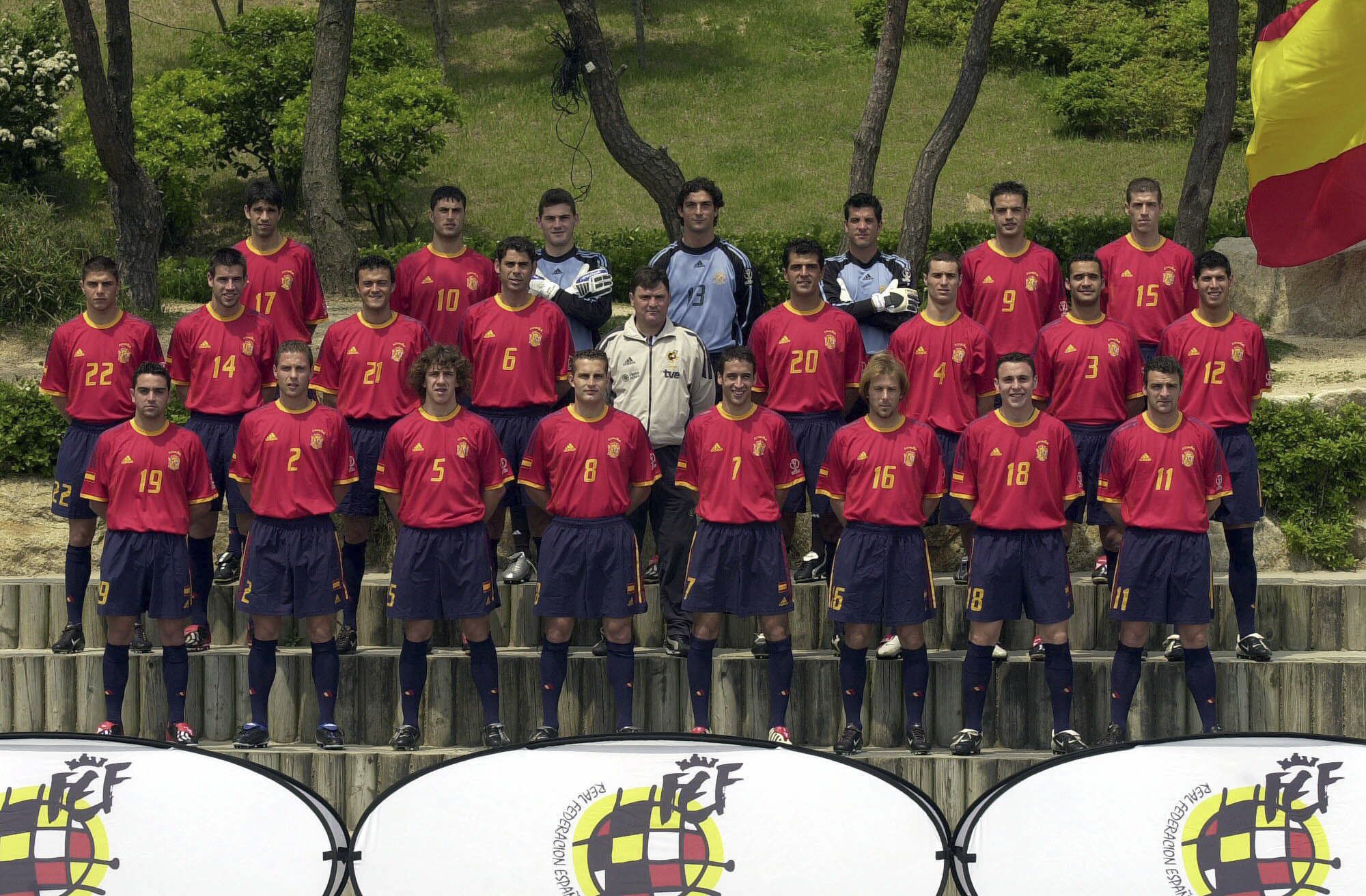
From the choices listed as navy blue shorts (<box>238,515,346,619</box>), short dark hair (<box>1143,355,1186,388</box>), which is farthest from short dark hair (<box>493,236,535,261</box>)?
short dark hair (<box>1143,355,1186,388</box>)

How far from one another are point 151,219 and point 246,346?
4946 millimetres

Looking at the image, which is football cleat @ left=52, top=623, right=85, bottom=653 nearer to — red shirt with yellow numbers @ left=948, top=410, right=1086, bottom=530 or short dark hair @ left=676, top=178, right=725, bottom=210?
short dark hair @ left=676, top=178, right=725, bottom=210

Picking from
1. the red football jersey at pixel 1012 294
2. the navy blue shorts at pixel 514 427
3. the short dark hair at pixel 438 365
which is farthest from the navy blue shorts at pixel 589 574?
the red football jersey at pixel 1012 294

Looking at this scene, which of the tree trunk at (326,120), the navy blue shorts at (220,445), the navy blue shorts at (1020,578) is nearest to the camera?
the navy blue shorts at (1020,578)

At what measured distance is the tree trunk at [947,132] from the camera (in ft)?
40.1

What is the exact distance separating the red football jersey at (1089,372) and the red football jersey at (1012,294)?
1.33ft

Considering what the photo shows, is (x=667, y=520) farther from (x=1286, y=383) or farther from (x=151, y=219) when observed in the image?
(x=151, y=219)

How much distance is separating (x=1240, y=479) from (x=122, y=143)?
858 cm

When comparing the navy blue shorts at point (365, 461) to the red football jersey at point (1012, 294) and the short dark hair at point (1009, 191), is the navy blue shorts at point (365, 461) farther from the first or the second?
the short dark hair at point (1009, 191)

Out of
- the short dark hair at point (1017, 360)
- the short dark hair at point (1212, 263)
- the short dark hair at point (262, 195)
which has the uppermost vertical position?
the short dark hair at point (262, 195)

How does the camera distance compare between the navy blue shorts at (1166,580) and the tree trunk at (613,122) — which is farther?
the tree trunk at (613,122)

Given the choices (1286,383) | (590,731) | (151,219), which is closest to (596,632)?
(590,731)

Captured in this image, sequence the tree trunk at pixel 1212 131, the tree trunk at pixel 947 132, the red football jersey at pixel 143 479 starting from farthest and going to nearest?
the tree trunk at pixel 1212 131
the tree trunk at pixel 947 132
the red football jersey at pixel 143 479

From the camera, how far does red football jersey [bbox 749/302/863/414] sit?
26.4 feet
